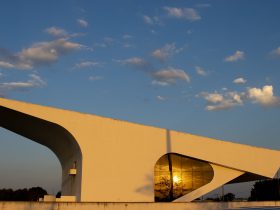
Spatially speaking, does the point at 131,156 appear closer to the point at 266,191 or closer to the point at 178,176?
the point at 178,176

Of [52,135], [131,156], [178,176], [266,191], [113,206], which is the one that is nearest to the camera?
[113,206]

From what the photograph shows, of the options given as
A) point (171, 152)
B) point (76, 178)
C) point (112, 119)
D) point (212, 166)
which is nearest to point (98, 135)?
point (112, 119)

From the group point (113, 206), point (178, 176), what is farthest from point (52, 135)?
point (178, 176)

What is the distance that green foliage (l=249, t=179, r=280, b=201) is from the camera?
133 feet

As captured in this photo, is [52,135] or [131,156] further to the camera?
[52,135]

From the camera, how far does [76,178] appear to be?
986 inches

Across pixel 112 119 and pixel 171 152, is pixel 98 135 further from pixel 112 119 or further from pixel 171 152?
pixel 171 152

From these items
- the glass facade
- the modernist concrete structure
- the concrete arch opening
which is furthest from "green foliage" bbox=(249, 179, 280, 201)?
the concrete arch opening

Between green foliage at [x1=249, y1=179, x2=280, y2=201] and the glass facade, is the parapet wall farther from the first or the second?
green foliage at [x1=249, y1=179, x2=280, y2=201]

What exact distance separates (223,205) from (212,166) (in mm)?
4212

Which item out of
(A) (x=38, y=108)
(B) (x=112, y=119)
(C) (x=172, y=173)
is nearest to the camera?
(A) (x=38, y=108)

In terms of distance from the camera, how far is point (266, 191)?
43000 millimetres

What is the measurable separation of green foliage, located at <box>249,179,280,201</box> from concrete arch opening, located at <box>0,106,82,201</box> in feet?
68.7

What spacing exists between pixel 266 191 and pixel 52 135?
87.0ft
